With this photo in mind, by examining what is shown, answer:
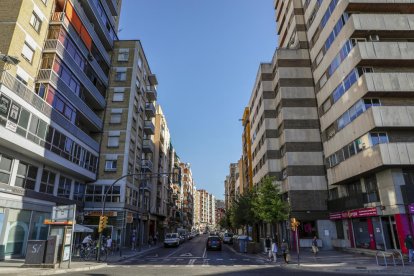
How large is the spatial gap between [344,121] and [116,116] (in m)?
27.7

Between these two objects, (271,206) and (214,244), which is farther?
(214,244)

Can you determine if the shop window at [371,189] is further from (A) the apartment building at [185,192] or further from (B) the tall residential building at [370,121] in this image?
(A) the apartment building at [185,192]

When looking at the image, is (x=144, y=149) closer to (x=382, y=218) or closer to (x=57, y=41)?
(x=57, y=41)

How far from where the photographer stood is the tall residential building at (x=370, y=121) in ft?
76.1

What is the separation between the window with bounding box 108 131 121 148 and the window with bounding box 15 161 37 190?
14408 mm

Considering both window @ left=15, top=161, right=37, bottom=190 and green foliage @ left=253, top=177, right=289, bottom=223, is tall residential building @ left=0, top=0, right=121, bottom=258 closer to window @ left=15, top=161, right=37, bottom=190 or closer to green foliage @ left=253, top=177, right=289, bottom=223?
window @ left=15, top=161, right=37, bottom=190

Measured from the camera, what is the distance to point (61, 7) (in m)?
29.0

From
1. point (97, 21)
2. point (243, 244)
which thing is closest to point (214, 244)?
point (243, 244)

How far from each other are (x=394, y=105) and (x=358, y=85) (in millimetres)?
3230

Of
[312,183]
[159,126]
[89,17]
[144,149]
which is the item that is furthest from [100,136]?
[312,183]

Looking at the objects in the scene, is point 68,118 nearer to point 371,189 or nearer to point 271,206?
point 271,206

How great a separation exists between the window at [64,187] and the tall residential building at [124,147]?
5.48m

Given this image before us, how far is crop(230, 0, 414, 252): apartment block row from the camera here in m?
23.9

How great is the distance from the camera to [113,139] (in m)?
39.4
